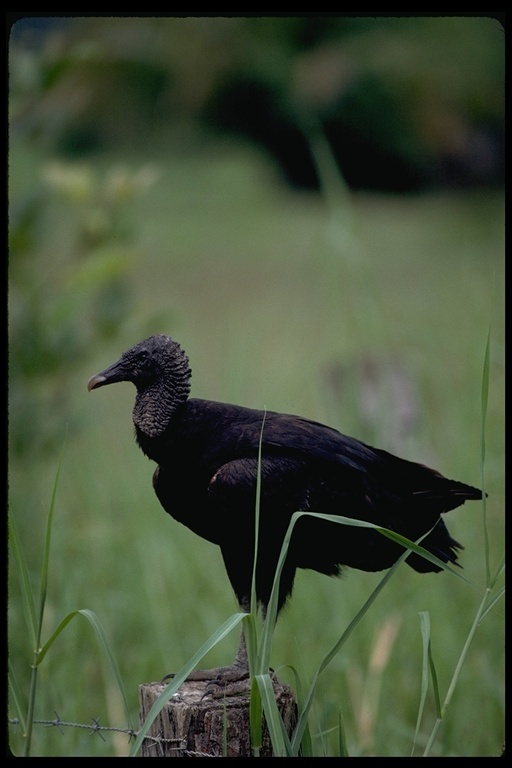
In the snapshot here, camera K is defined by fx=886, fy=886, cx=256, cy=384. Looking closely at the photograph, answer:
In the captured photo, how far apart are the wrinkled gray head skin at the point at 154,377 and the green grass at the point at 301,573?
947 mm

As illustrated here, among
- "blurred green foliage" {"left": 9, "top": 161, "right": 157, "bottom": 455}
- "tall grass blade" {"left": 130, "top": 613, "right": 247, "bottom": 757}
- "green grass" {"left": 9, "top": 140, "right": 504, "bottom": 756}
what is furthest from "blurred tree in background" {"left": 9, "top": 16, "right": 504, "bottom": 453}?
"tall grass blade" {"left": 130, "top": 613, "right": 247, "bottom": 757}

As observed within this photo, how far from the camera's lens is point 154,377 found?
1.40 meters

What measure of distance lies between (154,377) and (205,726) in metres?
0.71

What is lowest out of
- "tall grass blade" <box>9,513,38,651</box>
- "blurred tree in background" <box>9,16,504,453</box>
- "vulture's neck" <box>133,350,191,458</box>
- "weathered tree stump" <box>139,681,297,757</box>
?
"weathered tree stump" <box>139,681,297,757</box>

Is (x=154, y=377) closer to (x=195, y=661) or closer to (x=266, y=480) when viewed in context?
(x=266, y=480)

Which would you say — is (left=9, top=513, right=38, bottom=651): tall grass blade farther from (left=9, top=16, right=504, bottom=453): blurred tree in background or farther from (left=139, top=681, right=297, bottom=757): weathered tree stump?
(left=9, top=16, right=504, bottom=453): blurred tree in background

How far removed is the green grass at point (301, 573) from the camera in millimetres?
2805

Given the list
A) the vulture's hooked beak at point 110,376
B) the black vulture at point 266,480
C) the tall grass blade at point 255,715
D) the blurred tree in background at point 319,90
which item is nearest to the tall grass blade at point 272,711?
the tall grass blade at point 255,715

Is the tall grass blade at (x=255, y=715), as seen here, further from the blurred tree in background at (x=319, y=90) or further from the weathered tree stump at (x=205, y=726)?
the blurred tree in background at (x=319, y=90)

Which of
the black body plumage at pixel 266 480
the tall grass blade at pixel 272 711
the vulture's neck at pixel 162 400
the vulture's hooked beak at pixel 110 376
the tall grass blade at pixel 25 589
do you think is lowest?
the tall grass blade at pixel 272 711

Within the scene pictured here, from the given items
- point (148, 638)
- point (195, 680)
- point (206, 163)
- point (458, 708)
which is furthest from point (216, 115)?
point (195, 680)

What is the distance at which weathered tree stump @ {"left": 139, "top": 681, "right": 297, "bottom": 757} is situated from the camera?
1.67m
